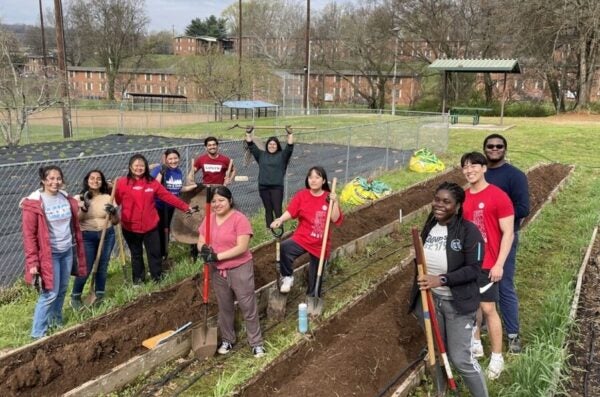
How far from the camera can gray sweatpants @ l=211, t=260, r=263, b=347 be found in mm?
4922

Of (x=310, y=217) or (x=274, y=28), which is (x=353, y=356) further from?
(x=274, y=28)

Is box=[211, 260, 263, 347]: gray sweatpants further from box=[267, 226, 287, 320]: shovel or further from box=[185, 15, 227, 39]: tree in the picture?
Answer: box=[185, 15, 227, 39]: tree

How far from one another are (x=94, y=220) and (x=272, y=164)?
2.80 metres

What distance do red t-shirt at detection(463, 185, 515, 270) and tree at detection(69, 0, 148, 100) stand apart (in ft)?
215

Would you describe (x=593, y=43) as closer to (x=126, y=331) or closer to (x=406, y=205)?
(x=406, y=205)

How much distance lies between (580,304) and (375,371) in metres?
2.93

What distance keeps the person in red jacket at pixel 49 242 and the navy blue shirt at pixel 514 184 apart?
403 centimetres

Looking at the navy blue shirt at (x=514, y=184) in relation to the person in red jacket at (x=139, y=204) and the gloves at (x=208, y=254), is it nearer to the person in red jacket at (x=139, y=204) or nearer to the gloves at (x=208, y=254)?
the gloves at (x=208, y=254)

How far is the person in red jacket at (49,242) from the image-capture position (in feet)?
16.2

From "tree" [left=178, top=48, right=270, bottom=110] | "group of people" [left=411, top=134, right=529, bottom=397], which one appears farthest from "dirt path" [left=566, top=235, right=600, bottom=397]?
"tree" [left=178, top=48, right=270, bottom=110]

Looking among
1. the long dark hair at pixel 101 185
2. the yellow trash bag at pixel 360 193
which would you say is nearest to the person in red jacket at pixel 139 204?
the long dark hair at pixel 101 185

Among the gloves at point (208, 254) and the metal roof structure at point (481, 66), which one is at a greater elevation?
the metal roof structure at point (481, 66)

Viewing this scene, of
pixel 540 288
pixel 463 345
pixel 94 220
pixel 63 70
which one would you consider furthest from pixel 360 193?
pixel 63 70

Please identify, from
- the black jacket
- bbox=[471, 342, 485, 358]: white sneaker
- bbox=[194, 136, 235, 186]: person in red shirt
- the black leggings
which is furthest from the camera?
the black leggings
